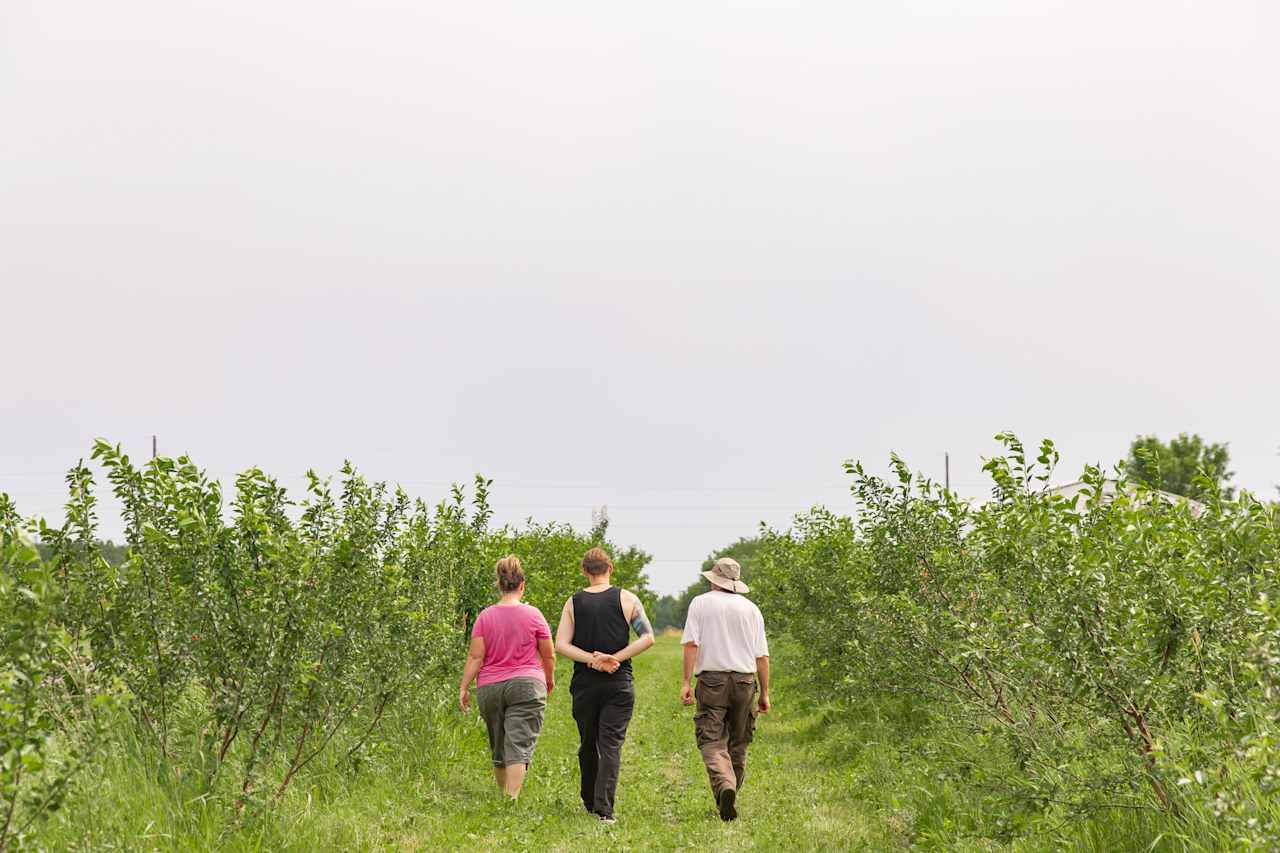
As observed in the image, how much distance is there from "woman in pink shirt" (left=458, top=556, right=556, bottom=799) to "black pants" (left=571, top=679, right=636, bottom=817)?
388 mm

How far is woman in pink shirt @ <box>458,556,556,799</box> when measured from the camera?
9.32 meters

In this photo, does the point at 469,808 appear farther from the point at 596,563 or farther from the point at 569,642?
the point at 596,563

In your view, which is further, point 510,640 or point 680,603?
point 680,603

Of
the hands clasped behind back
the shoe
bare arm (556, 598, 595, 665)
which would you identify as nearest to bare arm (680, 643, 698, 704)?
the hands clasped behind back

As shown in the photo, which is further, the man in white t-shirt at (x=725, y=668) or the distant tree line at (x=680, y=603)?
the distant tree line at (x=680, y=603)

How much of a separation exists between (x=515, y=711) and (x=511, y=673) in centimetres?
30

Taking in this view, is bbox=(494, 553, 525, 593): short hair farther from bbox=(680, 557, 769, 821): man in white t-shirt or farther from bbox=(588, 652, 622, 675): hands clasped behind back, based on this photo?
bbox=(680, 557, 769, 821): man in white t-shirt

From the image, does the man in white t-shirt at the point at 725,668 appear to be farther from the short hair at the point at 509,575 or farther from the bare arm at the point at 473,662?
the bare arm at the point at 473,662

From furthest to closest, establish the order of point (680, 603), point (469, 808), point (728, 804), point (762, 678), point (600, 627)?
1. point (680, 603)
2. point (762, 678)
3. point (600, 627)
4. point (728, 804)
5. point (469, 808)

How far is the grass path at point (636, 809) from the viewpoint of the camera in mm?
8227

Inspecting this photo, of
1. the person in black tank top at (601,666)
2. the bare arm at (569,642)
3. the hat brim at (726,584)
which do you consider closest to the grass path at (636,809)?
the person in black tank top at (601,666)

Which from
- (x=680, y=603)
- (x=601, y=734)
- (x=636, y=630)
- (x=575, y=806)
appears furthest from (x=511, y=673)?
(x=680, y=603)

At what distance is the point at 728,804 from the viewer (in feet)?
30.8

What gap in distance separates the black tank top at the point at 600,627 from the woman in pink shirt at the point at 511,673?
294mm
